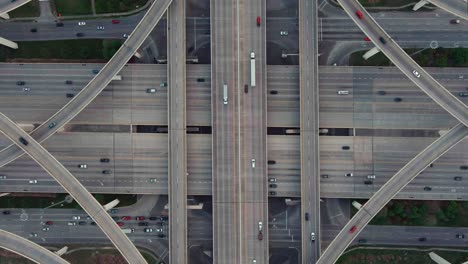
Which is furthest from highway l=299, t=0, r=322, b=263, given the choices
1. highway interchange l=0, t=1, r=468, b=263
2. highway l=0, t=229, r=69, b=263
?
highway l=0, t=229, r=69, b=263

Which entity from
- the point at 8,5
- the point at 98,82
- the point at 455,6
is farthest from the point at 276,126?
the point at 8,5

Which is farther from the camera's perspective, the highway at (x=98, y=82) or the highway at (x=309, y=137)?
the highway at (x=309, y=137)

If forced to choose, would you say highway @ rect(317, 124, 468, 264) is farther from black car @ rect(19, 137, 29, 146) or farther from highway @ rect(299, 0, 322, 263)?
black car @ rect(19, 137, 29, 146)

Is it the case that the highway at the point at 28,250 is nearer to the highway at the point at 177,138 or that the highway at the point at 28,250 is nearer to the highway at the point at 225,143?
the highway at the point at 177,138

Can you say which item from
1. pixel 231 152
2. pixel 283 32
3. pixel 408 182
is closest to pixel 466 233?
pixel 408 182

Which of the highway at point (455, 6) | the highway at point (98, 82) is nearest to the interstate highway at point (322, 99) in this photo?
the highway at point (98, 82)
